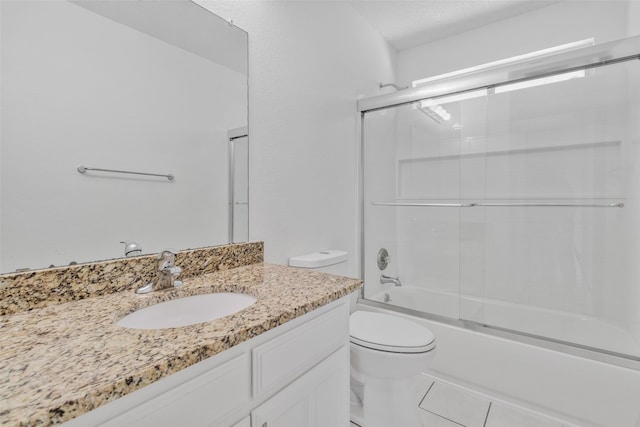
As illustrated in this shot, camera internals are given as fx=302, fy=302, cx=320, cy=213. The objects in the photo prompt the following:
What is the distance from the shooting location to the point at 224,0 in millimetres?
1308

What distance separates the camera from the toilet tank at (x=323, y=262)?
158 cm

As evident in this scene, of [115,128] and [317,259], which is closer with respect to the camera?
[115,128]

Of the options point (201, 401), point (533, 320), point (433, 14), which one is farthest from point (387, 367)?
point (433, 14)

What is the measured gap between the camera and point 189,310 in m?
0.96

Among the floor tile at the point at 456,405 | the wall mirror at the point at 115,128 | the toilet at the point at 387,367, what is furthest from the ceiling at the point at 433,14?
the floor tile at the point at 456,405

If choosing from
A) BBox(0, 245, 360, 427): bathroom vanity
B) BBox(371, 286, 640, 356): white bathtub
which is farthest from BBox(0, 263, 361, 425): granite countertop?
BBox(371, 286, 640, 356): white bathtub

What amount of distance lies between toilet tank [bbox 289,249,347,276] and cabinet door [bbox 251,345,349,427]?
59cm

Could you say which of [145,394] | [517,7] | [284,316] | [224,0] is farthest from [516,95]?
[145,394]

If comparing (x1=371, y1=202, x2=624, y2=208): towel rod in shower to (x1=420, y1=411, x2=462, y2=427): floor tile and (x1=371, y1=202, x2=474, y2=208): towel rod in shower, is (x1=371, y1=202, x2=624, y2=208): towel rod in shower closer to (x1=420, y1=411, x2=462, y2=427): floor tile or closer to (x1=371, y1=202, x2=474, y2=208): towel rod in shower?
(x1=371, y1=202, x2=474, y2=208): towel rod in shower

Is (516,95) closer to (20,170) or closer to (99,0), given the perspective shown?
(99,0)

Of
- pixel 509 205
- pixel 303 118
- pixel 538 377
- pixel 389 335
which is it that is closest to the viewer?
pixel 389 335

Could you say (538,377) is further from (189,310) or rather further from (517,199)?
(189,310)

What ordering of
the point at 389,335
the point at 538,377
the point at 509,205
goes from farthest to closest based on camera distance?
the point at 509,205 < the point at 538,377 < the point at 389,335

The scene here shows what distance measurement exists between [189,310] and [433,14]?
8.54 feet
